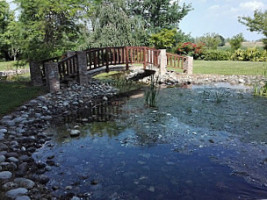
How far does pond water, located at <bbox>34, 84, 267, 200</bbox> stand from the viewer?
3279mm

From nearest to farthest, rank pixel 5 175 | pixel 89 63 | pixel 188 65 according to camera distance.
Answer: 1. pixel 5 175
2. pixel 89 63
3. pixel 188 65

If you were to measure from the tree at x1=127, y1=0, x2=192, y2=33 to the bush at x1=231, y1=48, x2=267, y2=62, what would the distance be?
8.38 metres

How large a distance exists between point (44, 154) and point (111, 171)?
4.70 ft

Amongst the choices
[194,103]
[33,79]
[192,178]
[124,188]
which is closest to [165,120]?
[194,103]

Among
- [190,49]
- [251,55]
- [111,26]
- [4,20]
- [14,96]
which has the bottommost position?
[14,96]

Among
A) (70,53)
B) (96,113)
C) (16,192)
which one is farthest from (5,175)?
(70,53)

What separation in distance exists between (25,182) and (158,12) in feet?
83.8

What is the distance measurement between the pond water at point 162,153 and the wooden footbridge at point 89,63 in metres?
3.19

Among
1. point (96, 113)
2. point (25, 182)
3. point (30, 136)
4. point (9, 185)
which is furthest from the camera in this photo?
point (96, 113)

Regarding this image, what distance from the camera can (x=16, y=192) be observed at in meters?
2.98

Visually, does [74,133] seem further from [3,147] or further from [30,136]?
[3,147]

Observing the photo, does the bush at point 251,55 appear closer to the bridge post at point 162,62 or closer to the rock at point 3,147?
the bridge post at point 162,62

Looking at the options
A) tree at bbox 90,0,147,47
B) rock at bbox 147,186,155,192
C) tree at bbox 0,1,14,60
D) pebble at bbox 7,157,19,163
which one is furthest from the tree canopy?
rock at bbox 147,186,155,192

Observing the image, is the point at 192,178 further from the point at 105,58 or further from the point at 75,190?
the point at 105,58
